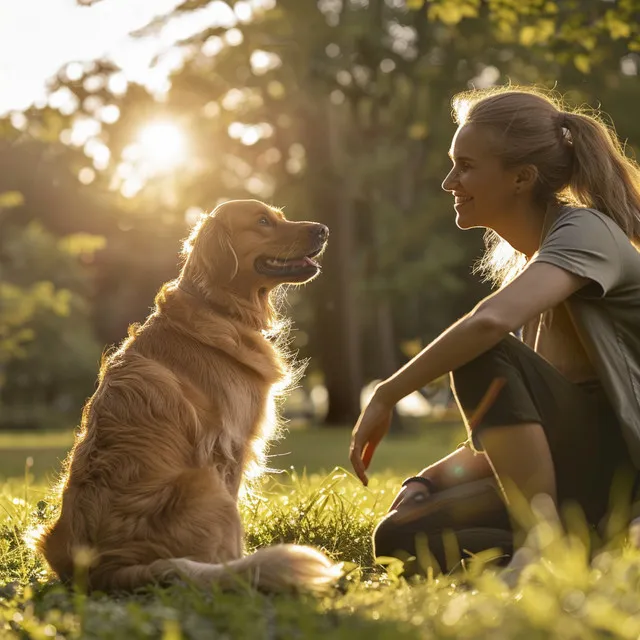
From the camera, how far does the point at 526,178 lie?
3.61 m

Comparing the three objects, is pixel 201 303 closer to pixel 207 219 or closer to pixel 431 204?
pixel 207 219

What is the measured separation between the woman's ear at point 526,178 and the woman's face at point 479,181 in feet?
0.04

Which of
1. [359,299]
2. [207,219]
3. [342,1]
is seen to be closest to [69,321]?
[359,299]

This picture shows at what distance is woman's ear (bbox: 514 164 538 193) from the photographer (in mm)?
3580

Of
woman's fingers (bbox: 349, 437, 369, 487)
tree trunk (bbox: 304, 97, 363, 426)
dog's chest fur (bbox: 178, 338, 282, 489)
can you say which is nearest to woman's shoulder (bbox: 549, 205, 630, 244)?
woman's fingers (bbox: 349, 437, 369, 487)

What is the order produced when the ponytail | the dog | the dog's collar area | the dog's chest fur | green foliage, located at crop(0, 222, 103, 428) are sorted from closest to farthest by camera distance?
the dog, the ponytail, the dog's chest fur, the dog's collar area, green foliage, located at crop(0, 222, 103, 428)

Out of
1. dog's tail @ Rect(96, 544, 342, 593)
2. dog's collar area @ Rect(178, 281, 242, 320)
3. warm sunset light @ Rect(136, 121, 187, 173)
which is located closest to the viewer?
dog's tail @ Rect(96, 544, 342, 593)

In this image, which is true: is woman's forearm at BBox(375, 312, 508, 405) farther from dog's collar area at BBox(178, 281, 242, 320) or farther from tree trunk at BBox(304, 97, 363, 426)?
tree trunk at BBox(304, 97, 363, 426)

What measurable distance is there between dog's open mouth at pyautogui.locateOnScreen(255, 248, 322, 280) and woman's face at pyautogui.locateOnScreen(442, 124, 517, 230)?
1.30 m

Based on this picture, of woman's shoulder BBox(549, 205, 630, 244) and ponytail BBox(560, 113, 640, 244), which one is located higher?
ponytail BBox(560, 113, 640, 244)

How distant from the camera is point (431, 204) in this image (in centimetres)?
1870

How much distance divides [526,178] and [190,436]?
5.49 ft

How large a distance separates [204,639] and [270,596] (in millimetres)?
566

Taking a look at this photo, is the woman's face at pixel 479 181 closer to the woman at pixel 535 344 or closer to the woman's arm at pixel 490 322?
the woman at pixel 535 344
